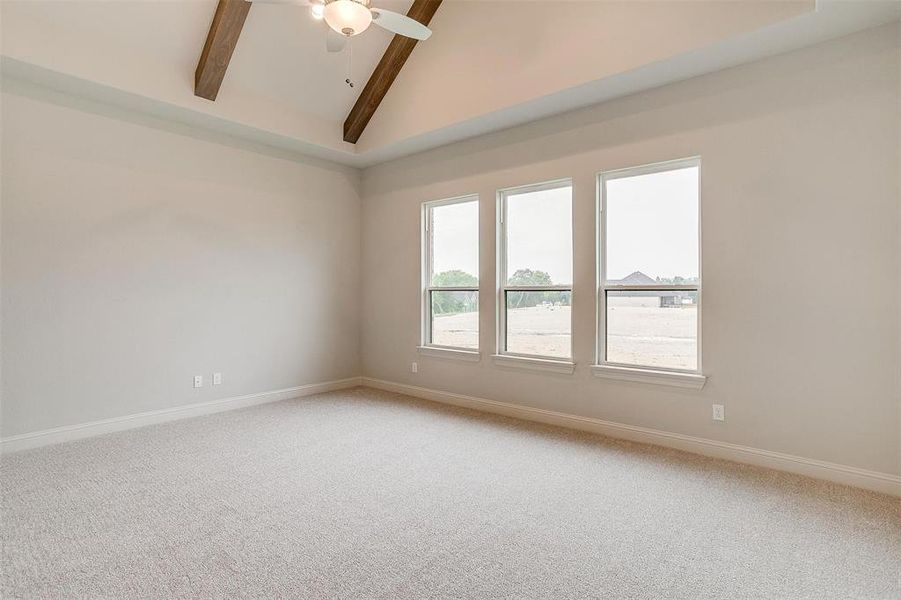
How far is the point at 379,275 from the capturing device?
5.88 meters

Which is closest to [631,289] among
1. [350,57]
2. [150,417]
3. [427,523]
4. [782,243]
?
[782,243]

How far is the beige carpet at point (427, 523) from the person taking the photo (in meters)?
1.92

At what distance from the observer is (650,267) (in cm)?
380

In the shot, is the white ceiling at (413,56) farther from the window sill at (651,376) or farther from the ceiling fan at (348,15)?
the window sill at (651,376)

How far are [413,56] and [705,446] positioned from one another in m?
4.50

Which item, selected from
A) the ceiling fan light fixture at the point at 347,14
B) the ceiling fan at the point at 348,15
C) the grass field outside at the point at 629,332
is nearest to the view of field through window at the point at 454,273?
the grass field outside at the point at 629,332

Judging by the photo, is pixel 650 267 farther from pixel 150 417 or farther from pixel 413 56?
pixel 150 417

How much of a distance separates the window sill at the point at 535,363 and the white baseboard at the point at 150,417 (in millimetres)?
2296

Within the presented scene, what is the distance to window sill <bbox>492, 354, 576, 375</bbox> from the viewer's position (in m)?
4.17

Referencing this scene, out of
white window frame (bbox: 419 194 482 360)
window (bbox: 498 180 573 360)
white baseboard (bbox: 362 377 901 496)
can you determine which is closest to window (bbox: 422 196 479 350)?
white window frame (bbox: 419 194 482 360)

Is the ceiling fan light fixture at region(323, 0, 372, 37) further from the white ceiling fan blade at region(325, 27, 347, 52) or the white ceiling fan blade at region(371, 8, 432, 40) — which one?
the white ceiling fan blade at region(325, 27, 347, 52)

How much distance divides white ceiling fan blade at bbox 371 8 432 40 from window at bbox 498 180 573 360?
6.31 ft

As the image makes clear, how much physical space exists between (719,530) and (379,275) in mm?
4442

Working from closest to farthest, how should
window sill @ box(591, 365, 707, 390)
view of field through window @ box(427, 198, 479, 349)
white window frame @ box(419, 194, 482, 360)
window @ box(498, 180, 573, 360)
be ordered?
window sill @ box(591, 365, 707, 390)
window @ box(498, 180, 573, 360)
view of field through window @ box(427, 198, 479, 349)
white window frame @ box(419, 194, 482, 360)
